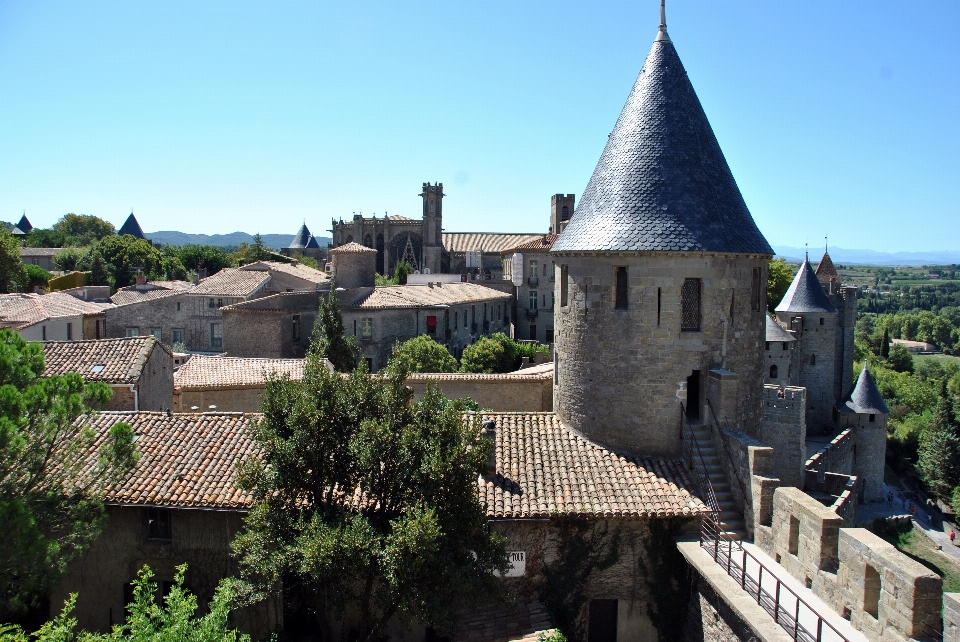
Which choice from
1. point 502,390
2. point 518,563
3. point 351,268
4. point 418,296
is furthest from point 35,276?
point 518,563

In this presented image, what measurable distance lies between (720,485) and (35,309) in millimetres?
32255

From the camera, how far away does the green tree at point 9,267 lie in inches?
1929

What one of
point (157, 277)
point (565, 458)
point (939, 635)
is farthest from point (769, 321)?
point (157, 277)

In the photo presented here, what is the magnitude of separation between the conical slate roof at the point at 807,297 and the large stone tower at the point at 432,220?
53866 millimetres

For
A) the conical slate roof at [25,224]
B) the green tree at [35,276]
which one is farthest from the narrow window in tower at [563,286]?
the conical slate roof at [25,224]

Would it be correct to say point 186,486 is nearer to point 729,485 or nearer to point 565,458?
point 565,458

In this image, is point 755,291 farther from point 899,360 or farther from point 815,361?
point 899,360

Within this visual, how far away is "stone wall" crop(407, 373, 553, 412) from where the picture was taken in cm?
2119

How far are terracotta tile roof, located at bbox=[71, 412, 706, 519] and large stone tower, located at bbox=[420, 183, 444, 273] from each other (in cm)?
7511

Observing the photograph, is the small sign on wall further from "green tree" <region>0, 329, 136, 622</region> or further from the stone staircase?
"green tree" <region>0, 329, 136, 622</region>

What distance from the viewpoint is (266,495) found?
35.1ft

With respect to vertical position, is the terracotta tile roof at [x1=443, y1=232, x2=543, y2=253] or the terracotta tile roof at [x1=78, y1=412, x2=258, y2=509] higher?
the terracotta tile roof at [x1=443, y1=232, x2=543, y2=253]

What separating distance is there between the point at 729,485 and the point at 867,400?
3131cm

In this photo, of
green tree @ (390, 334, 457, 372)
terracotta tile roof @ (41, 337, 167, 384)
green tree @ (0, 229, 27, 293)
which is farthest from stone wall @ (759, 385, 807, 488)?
green tree @ (0, 229, 27, 293)
